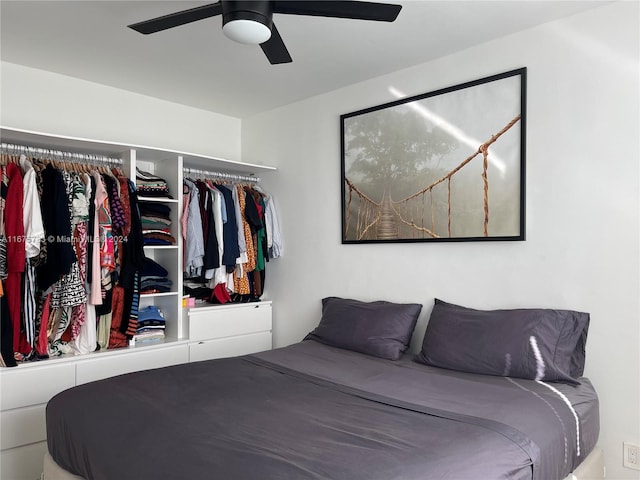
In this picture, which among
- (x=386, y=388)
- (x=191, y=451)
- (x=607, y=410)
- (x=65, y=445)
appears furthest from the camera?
(x=607, y=410)

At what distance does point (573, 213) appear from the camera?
255 cm

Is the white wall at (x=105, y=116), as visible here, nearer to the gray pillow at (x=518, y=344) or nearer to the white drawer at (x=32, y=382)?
the white drawer at (x=32, y=382)

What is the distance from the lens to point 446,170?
10.0 ft

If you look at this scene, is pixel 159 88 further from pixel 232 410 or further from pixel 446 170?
pixel 232 410

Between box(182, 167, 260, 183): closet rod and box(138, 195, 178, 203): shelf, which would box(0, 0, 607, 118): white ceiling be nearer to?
box(182, 167, 260, 183): closet rod

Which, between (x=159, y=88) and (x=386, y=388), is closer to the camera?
(x=386, y=388)

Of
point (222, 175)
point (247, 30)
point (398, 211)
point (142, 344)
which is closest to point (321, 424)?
point (247, 30)

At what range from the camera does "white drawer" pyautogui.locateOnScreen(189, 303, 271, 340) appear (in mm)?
3662

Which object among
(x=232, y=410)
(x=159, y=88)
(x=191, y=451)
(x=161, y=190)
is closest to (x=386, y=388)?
(x=232, y=410)

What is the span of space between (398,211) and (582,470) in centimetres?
180

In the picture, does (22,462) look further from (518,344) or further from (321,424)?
(518,344)

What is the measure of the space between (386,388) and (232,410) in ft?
2.41

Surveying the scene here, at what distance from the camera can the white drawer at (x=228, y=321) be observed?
3.66 metres

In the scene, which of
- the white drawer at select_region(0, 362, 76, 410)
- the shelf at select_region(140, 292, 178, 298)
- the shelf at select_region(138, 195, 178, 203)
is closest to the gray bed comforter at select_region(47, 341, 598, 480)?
the white drawer at select_region(0, 362, 76, 410)
